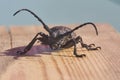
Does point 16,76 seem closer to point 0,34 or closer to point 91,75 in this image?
point 91,75

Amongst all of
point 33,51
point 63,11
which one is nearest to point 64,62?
point 33,51

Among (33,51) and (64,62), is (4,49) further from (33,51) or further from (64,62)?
(64,62)

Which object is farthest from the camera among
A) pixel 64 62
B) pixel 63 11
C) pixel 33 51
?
pixel 63 11

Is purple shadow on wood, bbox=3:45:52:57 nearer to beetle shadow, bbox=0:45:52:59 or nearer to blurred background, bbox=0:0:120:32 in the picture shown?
beetle shadow, bbox=0:45:52:59

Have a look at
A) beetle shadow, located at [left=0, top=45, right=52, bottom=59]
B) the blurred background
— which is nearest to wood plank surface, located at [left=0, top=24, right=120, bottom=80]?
beetle shadow, located at [left=0, top=45, right=52, bottom=59]

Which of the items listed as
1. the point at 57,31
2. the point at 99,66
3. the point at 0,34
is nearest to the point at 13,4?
the point at 0,34
